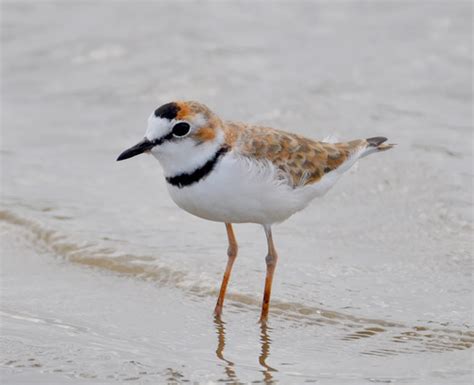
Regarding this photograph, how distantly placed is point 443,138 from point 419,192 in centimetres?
160

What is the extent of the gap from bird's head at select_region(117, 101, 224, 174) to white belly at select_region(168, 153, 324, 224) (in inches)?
5.9

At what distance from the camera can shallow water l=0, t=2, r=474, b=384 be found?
270 inches

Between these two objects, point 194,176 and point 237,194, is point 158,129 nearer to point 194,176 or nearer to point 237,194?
point 194,176

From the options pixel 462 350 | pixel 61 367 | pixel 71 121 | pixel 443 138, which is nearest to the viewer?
pixel 61 367

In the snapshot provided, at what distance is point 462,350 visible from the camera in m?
6.88

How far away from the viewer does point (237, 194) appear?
6.83 metres

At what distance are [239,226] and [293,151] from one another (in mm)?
2066

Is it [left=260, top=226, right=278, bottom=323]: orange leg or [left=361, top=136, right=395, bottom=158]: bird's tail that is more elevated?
[left=361, top=136, right=395, bottom=158]: bird's tail

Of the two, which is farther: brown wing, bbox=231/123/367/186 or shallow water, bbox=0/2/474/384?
brown wing, bbox=231/123/367/186

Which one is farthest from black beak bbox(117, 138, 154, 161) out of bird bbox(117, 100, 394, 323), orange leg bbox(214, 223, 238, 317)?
orange leg bbox(214, 223, 238, 317)

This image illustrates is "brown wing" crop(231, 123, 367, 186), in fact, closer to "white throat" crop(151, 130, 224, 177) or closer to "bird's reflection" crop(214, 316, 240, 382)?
"white throat" crop(151, 130, 224, 177)

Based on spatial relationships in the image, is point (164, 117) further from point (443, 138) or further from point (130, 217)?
point (443, 138)

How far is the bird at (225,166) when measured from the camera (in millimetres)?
6723

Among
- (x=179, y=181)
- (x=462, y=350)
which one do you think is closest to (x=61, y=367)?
(x=179, y=181)
